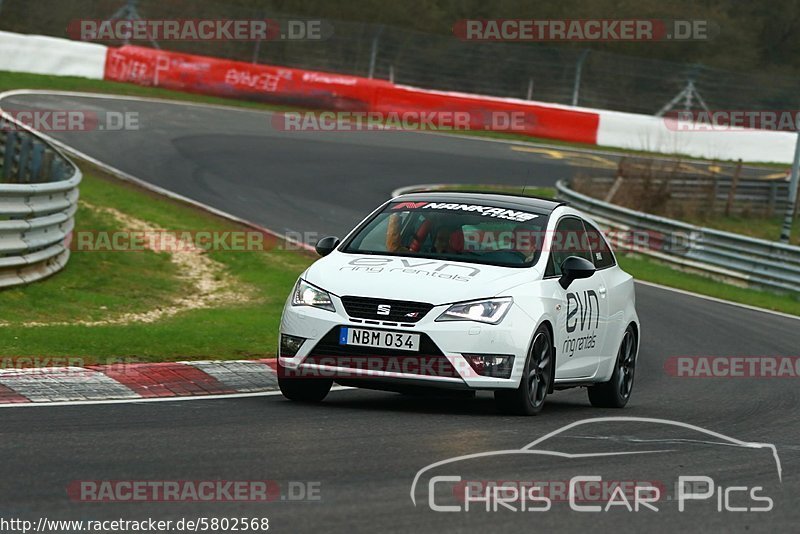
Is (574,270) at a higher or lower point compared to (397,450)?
higher

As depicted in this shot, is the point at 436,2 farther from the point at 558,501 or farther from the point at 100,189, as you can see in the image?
the point at 558,501

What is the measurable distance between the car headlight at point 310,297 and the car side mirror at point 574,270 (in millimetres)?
1854

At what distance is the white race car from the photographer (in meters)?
9.20

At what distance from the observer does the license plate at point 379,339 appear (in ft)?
30.0

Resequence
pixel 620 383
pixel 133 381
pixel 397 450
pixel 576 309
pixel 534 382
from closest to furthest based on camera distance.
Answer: pixel 397 450 < pixel 534 382 < pixel 133 381 < pixel 576 309 < pixel 620 383

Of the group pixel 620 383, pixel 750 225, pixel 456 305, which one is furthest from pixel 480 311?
pixel 750 225

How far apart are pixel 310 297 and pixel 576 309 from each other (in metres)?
2.16

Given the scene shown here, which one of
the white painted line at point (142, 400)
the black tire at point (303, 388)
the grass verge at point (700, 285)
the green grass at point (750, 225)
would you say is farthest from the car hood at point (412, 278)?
the green grass at point (750, 225)

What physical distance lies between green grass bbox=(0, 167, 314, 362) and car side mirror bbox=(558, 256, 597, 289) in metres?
3.13

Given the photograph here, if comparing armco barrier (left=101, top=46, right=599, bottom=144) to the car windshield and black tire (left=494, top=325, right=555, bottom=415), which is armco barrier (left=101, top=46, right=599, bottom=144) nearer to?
the car windshield

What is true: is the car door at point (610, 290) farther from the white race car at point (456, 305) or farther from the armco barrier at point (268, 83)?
the armco barrier at point (268, 83)

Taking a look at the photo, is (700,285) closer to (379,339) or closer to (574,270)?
(574,270)

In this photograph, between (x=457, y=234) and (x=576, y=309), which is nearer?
(x=457, y=234)

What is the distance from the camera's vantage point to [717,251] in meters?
25.6
